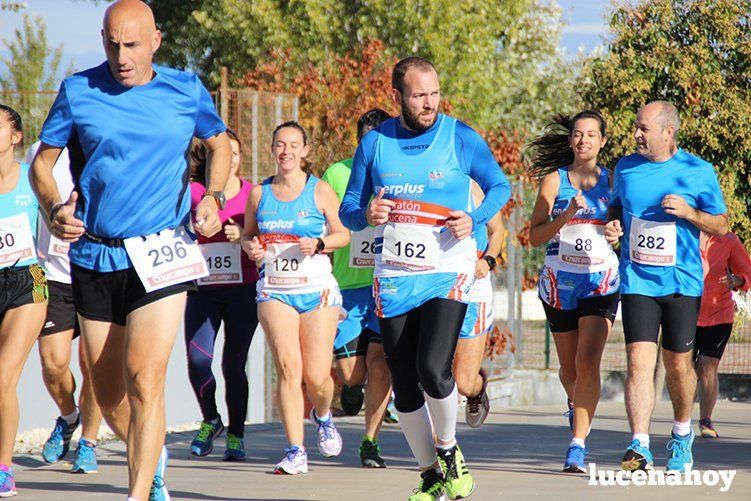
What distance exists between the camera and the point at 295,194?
9.61 m

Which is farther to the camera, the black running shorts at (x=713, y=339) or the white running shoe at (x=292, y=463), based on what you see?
the black running shorts at (x=713, y=339)

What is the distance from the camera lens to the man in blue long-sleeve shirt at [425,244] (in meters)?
7.31

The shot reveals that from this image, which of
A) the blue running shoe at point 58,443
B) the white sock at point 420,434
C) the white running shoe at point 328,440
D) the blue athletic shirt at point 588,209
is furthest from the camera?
the white running shoe at point 328,440

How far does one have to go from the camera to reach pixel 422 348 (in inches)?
284

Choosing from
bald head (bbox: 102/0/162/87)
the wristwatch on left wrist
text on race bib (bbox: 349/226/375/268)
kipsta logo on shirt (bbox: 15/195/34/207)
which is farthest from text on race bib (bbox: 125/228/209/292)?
text on race bib (bbox: 349/226/375/268)

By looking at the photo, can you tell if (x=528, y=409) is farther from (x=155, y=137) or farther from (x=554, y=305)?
(x=155, y=137)

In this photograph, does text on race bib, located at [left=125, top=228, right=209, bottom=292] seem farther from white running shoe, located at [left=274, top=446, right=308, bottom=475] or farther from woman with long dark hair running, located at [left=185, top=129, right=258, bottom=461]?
→ woman with long dark hair running, located at [left=185, top=129, right=258, bottom=461]

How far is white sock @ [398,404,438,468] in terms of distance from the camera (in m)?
7.43

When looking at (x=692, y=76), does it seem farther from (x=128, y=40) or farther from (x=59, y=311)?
(x=128, y=40)

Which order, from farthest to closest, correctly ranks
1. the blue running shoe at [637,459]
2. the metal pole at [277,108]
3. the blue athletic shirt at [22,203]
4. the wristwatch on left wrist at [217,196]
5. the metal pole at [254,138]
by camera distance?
the metal pole at [277,108] < the metal pole at [254,138] < the blue running shoe at [637,459] < the blue athletic shirt at [22,203] < the wristwatch on left wrist at [217,196]

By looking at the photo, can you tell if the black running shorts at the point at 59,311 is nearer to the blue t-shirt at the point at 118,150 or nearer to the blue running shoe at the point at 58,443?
the blue running shoe at the point at 58,443

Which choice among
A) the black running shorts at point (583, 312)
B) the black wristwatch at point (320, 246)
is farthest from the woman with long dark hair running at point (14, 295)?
the black running shorts at point (583, 312)

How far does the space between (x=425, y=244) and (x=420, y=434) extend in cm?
96

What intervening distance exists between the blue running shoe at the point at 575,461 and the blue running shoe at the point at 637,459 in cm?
38
